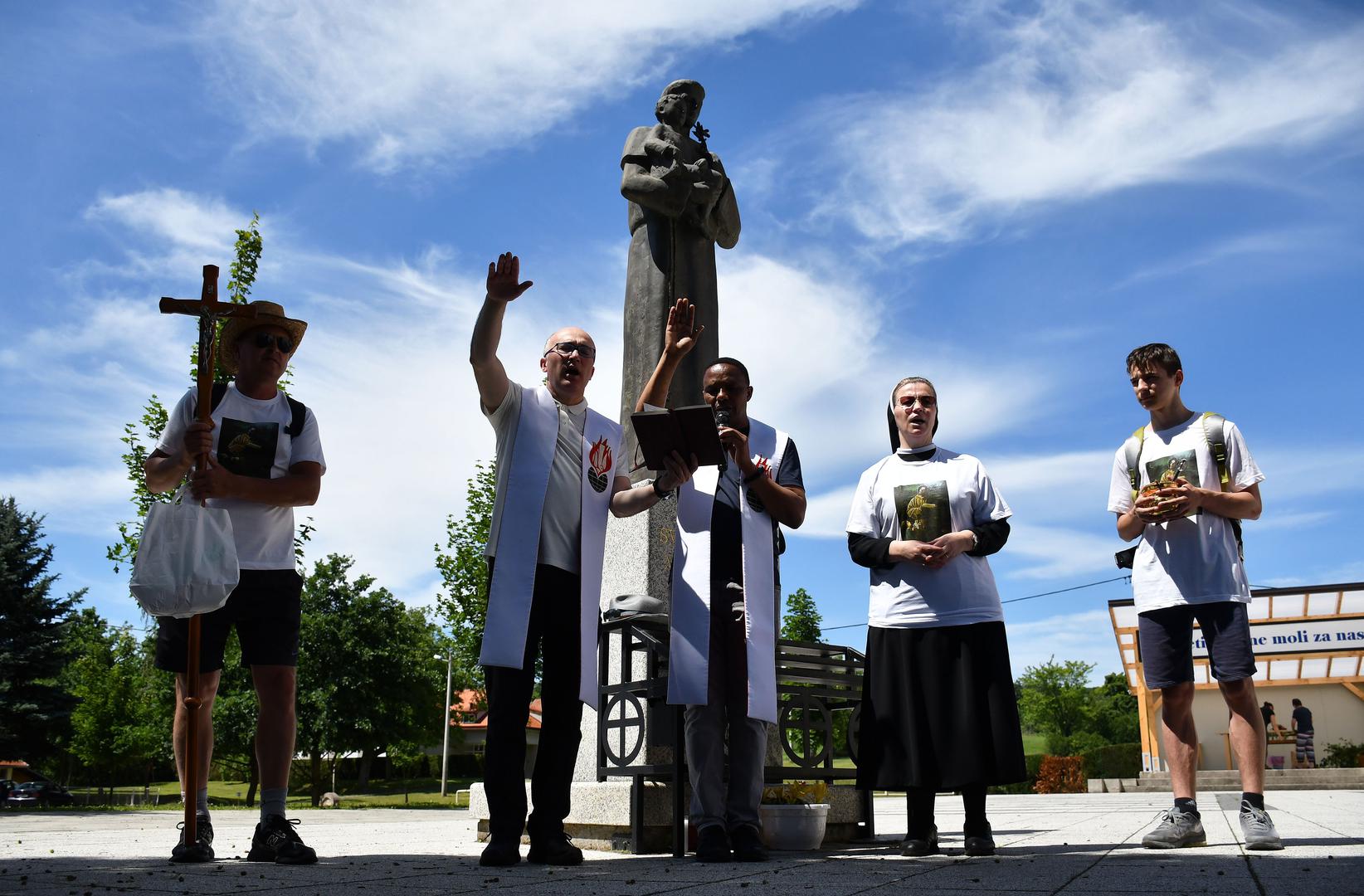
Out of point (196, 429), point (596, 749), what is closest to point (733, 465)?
point (596, 749)

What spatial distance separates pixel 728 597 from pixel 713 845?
3.29ft

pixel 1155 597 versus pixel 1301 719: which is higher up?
pixel 1155 597

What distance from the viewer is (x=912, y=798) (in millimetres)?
4406

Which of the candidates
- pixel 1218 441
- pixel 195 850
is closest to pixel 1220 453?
pixel 1218 441

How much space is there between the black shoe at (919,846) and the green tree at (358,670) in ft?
118

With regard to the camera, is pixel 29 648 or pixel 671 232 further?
pixel 29 648

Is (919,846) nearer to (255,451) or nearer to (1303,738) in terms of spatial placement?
(255,451)

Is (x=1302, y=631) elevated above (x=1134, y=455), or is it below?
below

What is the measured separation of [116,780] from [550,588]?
57.4m

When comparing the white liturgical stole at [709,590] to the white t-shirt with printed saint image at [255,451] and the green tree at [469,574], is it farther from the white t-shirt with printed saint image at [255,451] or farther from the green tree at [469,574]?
the green tree at [469,574]

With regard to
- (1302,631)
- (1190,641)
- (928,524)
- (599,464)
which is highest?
(599,464)

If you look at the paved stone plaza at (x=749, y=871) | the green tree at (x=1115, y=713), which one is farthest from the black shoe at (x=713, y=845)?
the green tree at (x=1115, y=713)

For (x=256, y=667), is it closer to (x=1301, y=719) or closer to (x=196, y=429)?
(x=196, y=429)

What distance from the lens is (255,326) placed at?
14.8 feet
